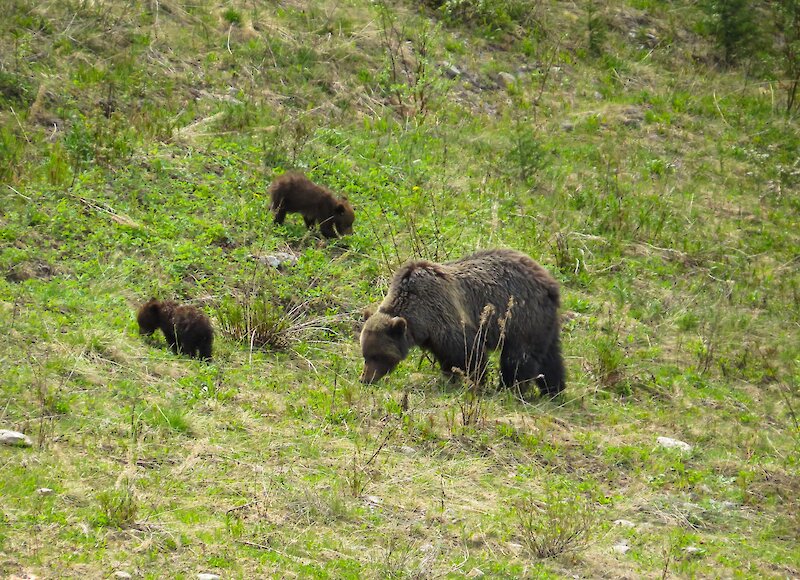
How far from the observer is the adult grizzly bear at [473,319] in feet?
32.7

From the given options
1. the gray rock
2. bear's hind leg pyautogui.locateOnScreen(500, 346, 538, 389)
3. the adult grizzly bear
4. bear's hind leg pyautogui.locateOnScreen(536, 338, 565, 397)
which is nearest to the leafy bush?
the adult grizzly bear

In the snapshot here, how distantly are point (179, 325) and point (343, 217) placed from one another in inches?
149

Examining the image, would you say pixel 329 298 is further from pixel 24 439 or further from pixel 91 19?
pixel 91 19

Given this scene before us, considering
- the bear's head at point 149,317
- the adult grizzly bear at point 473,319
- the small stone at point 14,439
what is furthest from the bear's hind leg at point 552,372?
the small stone at point 14,439

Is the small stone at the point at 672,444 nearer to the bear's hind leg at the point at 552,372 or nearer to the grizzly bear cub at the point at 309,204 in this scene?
the bear's hind leg at the point at 552,372

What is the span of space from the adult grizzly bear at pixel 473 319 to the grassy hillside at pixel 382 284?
1.24 ft

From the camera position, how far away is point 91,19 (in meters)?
15.7

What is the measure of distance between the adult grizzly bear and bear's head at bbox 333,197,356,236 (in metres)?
2.42

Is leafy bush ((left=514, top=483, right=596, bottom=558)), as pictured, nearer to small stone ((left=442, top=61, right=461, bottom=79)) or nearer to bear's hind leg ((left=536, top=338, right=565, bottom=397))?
bear's hind leg ((left=536, top=338, right=565, bottom=397))

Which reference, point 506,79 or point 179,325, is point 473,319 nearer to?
point 179,325

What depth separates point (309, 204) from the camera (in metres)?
12.7

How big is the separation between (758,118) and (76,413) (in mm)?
15748

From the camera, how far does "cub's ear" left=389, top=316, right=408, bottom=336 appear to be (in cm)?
981

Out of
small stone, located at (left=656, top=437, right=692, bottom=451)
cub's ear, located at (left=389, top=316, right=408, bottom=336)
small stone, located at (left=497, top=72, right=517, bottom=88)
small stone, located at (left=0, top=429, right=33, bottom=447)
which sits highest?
small stone, located at (left=497, top=72, right=517, bottom=88)
